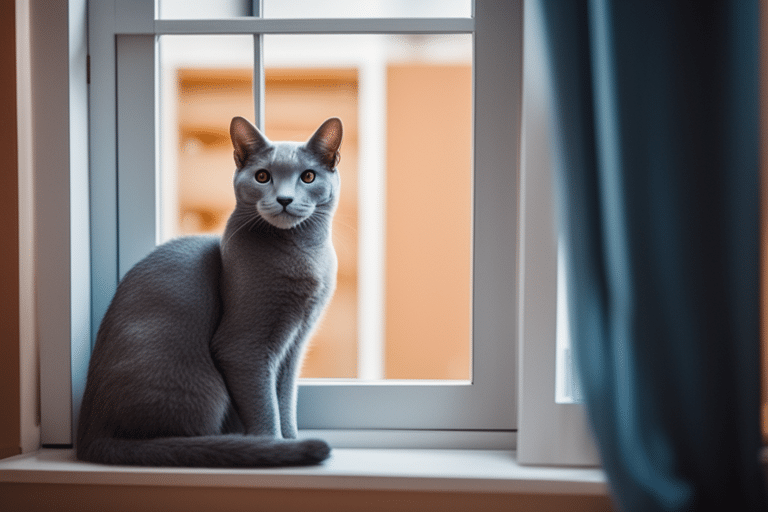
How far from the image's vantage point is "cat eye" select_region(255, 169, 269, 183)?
0.85 meters

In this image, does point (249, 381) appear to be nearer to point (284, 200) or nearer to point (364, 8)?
point (284, 200)

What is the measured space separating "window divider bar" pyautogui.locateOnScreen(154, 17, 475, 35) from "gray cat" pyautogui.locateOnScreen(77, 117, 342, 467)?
0.75 ft

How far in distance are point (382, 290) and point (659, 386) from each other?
1.86ft

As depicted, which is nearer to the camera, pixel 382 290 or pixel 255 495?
pixel 255 495

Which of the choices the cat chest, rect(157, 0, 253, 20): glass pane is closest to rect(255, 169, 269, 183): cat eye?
the cat chest

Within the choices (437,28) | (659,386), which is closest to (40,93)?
(437,28)

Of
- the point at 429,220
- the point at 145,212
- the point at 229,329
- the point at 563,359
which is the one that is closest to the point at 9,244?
the point at 145,212

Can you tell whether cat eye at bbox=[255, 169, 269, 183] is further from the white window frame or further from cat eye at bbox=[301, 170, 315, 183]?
the white window frame

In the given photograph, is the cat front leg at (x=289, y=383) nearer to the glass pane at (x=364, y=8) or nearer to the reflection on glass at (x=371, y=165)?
the reflection on glass at (x=371, y=165)

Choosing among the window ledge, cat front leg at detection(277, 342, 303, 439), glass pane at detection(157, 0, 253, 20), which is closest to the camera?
the window ledge

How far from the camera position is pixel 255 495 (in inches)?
32.2

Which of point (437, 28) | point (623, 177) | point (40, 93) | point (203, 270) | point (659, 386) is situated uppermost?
point (437, 28)

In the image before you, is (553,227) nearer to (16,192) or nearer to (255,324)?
(255,324)

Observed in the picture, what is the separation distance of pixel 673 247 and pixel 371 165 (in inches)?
23.7
